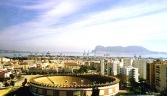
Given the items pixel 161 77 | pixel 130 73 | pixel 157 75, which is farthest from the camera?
pixel 130 73

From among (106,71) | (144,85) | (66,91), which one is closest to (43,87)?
(66,91)

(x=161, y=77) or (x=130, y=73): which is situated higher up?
(x=161, y=77)

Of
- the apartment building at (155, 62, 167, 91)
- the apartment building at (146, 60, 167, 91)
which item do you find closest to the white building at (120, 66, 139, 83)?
the apartment building at (146, 60, 167, 91)

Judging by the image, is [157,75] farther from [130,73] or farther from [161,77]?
[130,73]

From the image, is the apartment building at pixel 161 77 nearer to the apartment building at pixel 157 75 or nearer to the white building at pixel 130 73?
the apartment building at pixel 157 75

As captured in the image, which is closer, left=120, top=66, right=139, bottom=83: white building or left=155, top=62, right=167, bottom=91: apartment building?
left=155, top=62, right=167, bottom=91: apartment building

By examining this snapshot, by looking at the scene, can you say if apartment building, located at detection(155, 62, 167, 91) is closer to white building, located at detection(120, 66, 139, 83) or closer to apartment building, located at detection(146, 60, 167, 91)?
apartment building, located at detection(146, 60, 167, 91)

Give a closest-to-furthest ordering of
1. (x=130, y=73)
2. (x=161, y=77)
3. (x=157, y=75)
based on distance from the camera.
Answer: (x=161, y=77), (x=157, y=75), (x=130, y=73)

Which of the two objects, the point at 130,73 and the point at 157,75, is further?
the point at 130,73

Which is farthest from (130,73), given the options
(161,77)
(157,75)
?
(161,77)

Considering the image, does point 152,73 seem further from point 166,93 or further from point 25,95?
point 25,95

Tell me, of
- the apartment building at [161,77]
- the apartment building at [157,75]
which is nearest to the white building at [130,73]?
the apartment building at [157,75]

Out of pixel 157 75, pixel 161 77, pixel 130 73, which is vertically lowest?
pixel 130 73

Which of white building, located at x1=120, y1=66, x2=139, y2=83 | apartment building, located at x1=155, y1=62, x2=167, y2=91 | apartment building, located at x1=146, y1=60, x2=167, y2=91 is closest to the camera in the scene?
apartment building, located at x1=155, y1=62, x2=167, y2=91
